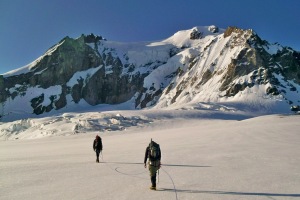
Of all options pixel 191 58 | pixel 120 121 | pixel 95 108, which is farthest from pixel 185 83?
pixel 120 121

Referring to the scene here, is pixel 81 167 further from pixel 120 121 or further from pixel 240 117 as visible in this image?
pixel 240 117

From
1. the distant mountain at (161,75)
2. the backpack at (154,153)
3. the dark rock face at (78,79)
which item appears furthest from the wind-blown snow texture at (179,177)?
the dark rock face at (78,79)

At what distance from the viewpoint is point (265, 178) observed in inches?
529

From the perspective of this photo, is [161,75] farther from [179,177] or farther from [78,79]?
[179,177]

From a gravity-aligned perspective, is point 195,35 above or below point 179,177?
above

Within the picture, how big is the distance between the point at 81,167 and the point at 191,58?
5504 inches

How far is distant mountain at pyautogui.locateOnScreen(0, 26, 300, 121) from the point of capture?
108m

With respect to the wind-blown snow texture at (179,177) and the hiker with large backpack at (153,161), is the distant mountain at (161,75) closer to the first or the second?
the wind-blown snow texture at (179,177)

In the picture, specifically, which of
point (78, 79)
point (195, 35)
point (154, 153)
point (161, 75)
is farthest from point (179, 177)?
point (195, 35)

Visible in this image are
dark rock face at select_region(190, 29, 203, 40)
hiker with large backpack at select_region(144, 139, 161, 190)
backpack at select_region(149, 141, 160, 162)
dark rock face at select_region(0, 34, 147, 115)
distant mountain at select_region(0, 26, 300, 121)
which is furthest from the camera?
dark rock face at select_region(190, 29, 203, 40)

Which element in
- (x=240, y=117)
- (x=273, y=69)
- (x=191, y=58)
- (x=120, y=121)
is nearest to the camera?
(x=120, y=121)

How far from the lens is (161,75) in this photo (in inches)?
6260

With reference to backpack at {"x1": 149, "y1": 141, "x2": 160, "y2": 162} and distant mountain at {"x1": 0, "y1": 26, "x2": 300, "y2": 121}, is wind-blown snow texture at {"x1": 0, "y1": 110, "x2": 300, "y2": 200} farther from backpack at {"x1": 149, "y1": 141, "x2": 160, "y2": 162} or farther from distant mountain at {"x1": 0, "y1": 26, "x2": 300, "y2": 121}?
distant mountain at {"x1": 0, "y1": 26, "x2": 300, "y2": 121}

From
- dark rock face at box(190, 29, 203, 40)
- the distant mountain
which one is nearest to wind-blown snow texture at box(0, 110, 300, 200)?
the distant mountain
